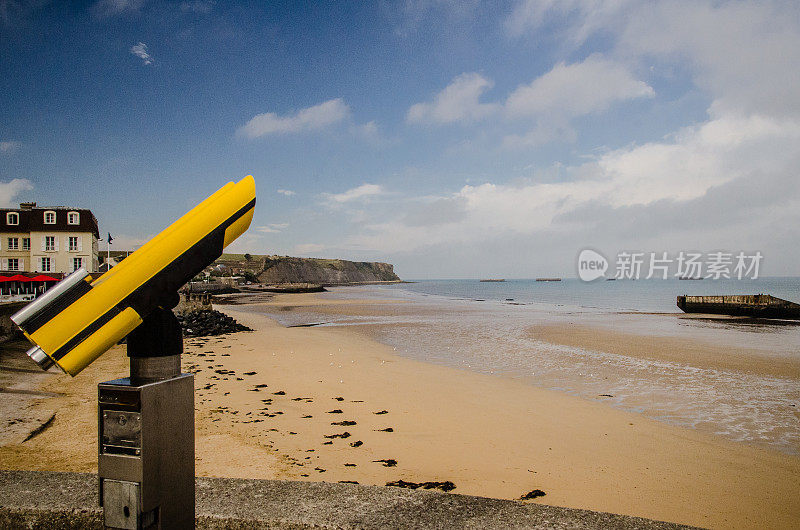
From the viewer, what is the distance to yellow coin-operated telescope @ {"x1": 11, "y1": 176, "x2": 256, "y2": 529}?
1450 mm

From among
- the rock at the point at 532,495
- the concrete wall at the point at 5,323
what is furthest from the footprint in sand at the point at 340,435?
the concrete wall at the point at 5,323

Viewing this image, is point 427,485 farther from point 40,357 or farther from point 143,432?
point 40,357

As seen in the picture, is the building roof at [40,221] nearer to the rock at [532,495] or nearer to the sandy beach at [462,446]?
the sandy beach at [462,446]

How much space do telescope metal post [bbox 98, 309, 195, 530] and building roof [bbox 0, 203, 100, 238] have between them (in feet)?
157

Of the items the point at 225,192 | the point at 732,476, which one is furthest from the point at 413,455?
the point at 225,192

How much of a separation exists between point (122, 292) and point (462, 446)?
6.17 m

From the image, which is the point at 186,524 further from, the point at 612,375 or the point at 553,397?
the point at 612,375

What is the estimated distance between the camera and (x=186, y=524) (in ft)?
6.11

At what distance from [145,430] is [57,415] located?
7.89m

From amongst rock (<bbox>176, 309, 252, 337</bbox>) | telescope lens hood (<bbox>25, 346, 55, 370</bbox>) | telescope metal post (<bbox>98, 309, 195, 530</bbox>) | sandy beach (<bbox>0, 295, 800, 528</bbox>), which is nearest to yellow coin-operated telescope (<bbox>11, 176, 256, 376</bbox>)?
telescope lens hood (<bbox>25, 346, 55, 370</bbox>)

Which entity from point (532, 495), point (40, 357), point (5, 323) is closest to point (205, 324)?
point (5, 323)

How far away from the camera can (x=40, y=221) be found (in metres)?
40.0

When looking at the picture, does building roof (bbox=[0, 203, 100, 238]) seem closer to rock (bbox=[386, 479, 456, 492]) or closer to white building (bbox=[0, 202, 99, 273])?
white building (bbox=[0, 202, 99, 273])

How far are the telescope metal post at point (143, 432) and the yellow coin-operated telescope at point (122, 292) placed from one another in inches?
6.7
